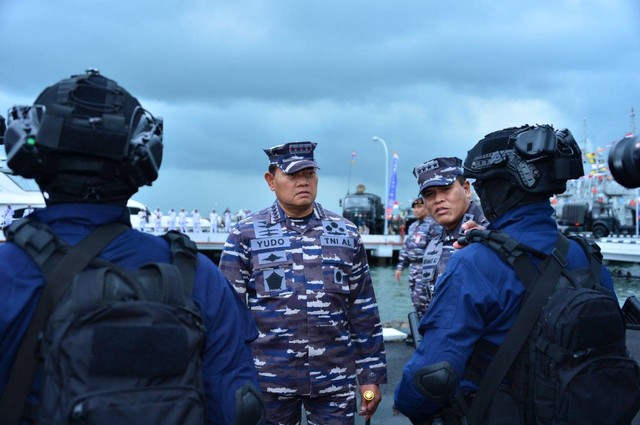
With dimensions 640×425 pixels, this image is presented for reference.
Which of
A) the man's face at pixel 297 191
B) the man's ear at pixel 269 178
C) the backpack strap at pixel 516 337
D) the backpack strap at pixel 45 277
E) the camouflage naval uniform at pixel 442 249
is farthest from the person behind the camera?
the camouflage naval uniform at pixel 442 249

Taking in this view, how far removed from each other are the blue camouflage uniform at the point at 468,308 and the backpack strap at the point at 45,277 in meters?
1.25

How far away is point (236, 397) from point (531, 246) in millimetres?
1267

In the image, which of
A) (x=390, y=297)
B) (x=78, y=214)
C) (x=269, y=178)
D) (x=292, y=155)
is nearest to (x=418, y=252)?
(x=269, y=178)

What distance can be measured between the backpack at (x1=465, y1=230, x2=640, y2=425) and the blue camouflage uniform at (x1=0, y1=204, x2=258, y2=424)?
95 centimetres

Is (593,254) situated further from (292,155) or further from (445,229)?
(445,229)

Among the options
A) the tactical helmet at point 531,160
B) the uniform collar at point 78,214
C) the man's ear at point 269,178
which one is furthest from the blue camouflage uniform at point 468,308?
the man's ear at point 269,178

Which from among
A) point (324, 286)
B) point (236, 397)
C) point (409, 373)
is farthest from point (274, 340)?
point (236, 397)

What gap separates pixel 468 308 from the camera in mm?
2240

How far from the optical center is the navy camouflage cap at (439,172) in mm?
4531

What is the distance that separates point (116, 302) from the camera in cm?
153

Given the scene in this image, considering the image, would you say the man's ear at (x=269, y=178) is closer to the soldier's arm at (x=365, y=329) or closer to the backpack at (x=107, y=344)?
the soldier's arm at (x=365, y=329)

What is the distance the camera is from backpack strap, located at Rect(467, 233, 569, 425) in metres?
2.21

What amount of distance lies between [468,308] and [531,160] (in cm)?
65

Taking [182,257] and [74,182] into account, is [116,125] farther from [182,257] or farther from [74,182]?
[182,257]
